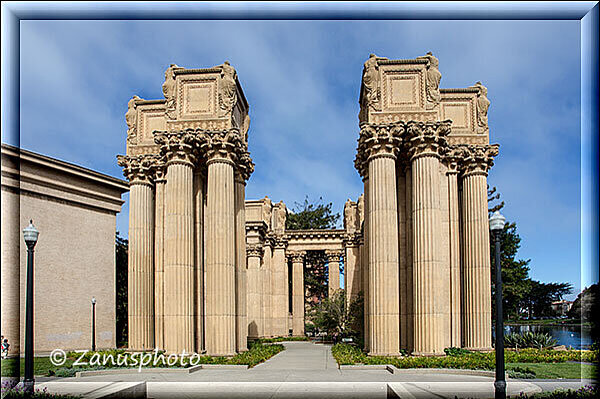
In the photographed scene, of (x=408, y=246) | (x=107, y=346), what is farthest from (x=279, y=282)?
(x=408, y=246)

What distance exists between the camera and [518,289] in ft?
145

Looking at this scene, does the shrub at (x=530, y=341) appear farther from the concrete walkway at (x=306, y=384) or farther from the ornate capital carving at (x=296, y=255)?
the ornate capital carving at (x=296, y=255)

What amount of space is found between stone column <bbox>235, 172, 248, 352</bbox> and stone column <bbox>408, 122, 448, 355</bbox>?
9.05 meters

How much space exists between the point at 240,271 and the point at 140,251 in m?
5.29

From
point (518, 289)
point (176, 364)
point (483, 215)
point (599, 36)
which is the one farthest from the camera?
point (518, 289)

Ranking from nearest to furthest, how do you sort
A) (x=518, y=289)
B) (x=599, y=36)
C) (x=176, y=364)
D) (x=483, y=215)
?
(x=599, y=36)
(x=176, y=364)
(x=483, y=215)
(x=518, y=289)

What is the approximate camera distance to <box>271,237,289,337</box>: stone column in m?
45.4

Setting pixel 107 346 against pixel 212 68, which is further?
pixel 107 346

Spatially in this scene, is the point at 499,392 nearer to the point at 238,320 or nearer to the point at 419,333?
the point at 419,333

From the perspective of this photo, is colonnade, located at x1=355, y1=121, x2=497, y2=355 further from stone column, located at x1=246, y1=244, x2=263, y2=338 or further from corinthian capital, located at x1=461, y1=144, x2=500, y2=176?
stone column, located at x1=246, y1=244, x2=263, y2=338

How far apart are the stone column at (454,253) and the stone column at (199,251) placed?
1197 cm

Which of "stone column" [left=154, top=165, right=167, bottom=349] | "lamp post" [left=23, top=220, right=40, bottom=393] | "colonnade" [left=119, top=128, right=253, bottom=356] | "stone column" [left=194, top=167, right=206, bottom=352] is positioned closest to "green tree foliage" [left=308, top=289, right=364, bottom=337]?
"colonnade" [left=119, top=128, right=253, bottom=356]

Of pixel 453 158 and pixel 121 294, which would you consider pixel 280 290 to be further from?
pixel 453 158

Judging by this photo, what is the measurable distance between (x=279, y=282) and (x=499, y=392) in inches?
1423
